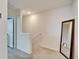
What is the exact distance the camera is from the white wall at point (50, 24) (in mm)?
6454

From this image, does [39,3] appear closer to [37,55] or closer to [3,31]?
[37,55]

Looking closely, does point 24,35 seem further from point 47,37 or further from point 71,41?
point 71,41

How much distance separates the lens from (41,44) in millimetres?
8078

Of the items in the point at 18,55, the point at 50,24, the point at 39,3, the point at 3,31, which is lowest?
the point at 18,55

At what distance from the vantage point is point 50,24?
7.34 m

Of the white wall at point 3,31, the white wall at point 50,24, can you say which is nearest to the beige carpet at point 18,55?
the white wall at point 50,24

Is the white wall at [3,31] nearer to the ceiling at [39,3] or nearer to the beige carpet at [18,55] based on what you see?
the beige carpet at [18,55]

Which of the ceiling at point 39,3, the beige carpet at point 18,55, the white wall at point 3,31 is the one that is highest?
the ceiling at point 39,3

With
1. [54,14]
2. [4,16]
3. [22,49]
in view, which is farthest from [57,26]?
[4,16]

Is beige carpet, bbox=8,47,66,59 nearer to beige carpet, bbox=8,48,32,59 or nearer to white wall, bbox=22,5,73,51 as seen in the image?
beige carpet, bbox=8,48,32,59

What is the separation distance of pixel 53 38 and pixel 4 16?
564 centimetres

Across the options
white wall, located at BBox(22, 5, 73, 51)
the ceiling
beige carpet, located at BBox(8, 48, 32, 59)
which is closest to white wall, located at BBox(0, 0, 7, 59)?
beige carpet, located at BBox(8, 48, 32, 59)

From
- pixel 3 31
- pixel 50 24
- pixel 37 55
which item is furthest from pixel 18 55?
pixel 3 31

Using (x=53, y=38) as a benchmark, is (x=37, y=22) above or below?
above
